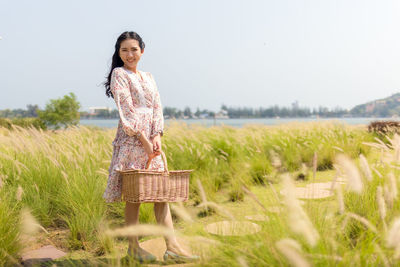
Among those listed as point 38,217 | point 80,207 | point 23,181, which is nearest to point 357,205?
point 80,207

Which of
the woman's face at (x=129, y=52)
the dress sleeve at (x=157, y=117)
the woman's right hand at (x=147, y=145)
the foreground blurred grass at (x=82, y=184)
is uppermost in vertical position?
the woman's face at (x=129, y=52)

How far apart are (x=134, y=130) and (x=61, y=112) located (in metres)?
36.3

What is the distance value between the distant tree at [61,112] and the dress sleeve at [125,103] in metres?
35.1

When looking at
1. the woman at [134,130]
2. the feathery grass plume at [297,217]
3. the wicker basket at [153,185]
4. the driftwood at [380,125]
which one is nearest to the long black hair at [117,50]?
the woman at [134,130]

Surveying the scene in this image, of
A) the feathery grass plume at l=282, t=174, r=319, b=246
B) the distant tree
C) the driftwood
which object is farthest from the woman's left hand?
the distant tree

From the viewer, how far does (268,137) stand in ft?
24.3

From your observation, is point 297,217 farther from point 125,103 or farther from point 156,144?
point 125,103

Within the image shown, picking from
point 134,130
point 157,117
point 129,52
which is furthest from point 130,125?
point 129,52

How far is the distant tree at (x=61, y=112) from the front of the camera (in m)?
35.7

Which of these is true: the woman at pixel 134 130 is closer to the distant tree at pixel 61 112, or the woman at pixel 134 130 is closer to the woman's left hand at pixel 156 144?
the woman's left hand at pixel 156 144

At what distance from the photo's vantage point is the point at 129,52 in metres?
2.65

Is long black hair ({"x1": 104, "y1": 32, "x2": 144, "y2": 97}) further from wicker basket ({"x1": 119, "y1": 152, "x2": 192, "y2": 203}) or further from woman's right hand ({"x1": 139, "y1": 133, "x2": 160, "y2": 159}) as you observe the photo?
wicker basket ({"x1": 119, "y1": 152, "x2": 192, "y2": 203})

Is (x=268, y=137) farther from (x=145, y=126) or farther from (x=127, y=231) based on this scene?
(x=127, y=231)

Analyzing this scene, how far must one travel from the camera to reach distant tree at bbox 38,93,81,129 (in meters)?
35.7
